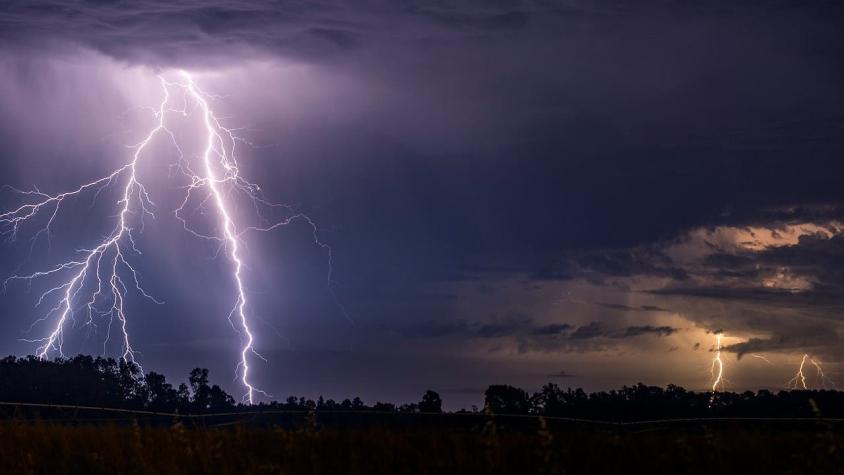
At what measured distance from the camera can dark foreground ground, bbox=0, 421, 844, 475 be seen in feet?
35.5

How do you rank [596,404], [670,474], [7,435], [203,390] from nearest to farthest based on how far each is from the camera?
1. [670,474]
2. [7,435]
3. [596,404]
4. [203,390]

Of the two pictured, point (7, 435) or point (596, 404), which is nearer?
point (7, 435)

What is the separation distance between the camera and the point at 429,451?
38.6 feet

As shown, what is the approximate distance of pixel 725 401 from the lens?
1356 inches

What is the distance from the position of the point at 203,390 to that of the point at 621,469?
176 ft

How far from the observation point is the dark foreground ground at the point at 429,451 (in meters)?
10.8

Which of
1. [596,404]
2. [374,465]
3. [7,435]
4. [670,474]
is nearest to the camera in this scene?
[670,474]

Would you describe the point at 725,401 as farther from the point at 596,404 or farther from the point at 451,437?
the point at 451,437

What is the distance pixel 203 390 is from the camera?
2422 inches

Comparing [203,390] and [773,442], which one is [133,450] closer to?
[773,442]

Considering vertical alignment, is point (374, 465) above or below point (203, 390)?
below

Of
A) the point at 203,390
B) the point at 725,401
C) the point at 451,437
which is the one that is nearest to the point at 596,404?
the point at 725,401

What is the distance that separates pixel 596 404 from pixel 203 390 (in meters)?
38.0

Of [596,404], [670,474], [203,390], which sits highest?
[203,390]
